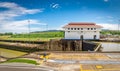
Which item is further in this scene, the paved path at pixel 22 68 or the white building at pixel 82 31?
the white building at pixel 82 31

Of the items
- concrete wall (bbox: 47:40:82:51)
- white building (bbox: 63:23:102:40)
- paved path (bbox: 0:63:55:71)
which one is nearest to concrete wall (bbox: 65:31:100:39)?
white building (bbox: 63:23:102:40)

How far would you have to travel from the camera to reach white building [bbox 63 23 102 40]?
235 feet

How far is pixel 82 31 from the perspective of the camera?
239ft

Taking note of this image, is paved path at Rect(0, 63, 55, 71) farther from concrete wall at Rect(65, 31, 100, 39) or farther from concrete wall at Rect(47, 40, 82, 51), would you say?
concrete wall at Rect(65, 31, 100, 39)

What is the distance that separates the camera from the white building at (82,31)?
7175cm

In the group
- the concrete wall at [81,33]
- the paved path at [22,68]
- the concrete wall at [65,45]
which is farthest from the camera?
the concrete wall at [81,33]

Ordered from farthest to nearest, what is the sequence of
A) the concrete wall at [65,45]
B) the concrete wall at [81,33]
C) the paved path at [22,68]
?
the concrete wall at [81,33]
the concrete wall at [65,45]
the paved path at [22,68]

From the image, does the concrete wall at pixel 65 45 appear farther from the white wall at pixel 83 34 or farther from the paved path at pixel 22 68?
the paved path at pixel 22 68

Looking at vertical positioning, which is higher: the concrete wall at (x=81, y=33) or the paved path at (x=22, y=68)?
the concrete wall at (x=81, y=33)

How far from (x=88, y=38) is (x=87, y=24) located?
6.29 meters

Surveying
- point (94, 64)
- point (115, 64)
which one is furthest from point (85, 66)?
point (115, 64)

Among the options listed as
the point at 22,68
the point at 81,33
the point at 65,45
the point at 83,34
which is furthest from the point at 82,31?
the point at 22,68

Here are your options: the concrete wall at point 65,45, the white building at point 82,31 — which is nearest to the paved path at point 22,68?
the concrete wall at point 65,45

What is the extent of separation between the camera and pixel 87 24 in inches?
2975
